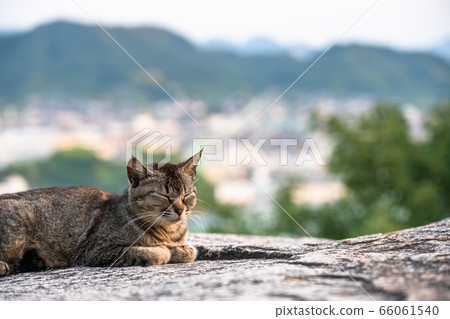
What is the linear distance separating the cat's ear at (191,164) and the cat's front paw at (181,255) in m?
0.60

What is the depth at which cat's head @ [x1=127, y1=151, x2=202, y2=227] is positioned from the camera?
4562 mm

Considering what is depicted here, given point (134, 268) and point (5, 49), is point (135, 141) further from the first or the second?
point (5, 49)

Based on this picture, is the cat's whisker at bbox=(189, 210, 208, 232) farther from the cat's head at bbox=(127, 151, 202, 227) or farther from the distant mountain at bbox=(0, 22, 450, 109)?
the distant mountain at bbox=(0, 22, 450, 109)


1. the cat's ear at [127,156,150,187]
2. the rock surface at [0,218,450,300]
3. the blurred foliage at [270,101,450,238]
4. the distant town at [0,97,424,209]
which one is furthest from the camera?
the distant town at [0,97,424,209]

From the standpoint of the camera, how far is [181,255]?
456cm

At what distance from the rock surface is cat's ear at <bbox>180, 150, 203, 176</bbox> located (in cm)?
72

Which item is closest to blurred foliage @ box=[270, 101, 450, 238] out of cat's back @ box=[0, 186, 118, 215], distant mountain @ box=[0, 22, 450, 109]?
distant mountain @ box=[0, 22, 450, 109]

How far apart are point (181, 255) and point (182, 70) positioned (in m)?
17.8

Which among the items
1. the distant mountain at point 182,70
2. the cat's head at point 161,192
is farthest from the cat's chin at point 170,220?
the distant mountain at point 182,70

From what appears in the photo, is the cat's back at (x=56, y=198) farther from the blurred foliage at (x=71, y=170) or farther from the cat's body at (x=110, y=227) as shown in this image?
the blurred foliage at (x=71, y=170)

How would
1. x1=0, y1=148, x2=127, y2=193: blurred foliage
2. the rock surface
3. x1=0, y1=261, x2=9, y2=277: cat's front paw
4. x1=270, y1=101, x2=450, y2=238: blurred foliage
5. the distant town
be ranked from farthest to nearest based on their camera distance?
1. x1=0, y1=148, x2=127, y2=193: blurred foliage
2. the distant town
3. x1=270, y1=101, x2=450, y2=238: blurred foliage
4. x1=0, y1=261, x2=9, y2=277: cat's front paw
5. the rock surface

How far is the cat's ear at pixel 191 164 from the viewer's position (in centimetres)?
472

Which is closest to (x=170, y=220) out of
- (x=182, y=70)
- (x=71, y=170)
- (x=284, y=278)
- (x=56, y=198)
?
(x=56, y=198)

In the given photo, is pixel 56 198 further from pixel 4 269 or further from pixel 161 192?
pixel 161 192
